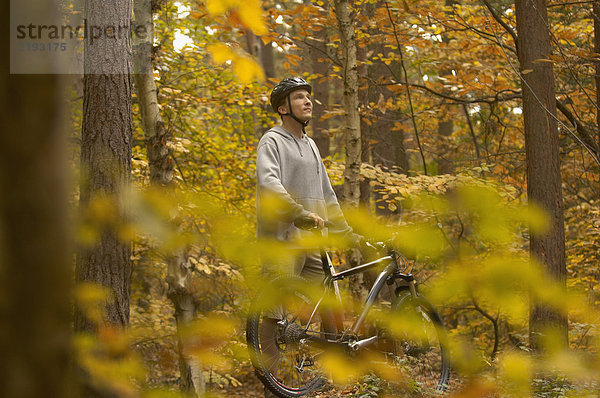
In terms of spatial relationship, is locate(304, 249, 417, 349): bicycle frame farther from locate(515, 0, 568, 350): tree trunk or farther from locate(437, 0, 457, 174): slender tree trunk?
locate(437, 0, 457, 174): slender tree trunk

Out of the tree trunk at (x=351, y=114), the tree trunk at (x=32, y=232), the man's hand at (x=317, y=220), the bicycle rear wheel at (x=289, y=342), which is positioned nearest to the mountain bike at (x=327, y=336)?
the bicycle rear wheel at (x=289, y=342)

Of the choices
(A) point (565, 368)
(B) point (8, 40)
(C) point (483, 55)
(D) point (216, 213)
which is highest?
(C) point (483, 55)

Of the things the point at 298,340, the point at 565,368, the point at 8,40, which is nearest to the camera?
the point at 8,40

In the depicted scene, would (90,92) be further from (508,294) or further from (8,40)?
(8,40)

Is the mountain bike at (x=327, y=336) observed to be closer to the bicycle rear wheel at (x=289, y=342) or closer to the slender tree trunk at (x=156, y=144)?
the bicycle rear wheel at (x=289, y=342)

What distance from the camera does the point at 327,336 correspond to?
142 inches

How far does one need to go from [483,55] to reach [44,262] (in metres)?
9.73

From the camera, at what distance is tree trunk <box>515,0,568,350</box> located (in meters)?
5.68

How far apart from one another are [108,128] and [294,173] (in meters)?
1.42

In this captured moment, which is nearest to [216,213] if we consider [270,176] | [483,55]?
[270,176]

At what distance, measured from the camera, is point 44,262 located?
0.49 m

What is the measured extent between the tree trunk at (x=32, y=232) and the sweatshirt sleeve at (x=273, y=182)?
2.44 meters

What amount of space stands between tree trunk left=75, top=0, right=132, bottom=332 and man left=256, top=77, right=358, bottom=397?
1.10 meters

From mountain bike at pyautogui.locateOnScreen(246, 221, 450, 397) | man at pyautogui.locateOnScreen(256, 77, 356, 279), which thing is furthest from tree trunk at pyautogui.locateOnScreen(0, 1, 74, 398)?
man at pyautogui.locateOnScreen(256, 77, 356, 279)
